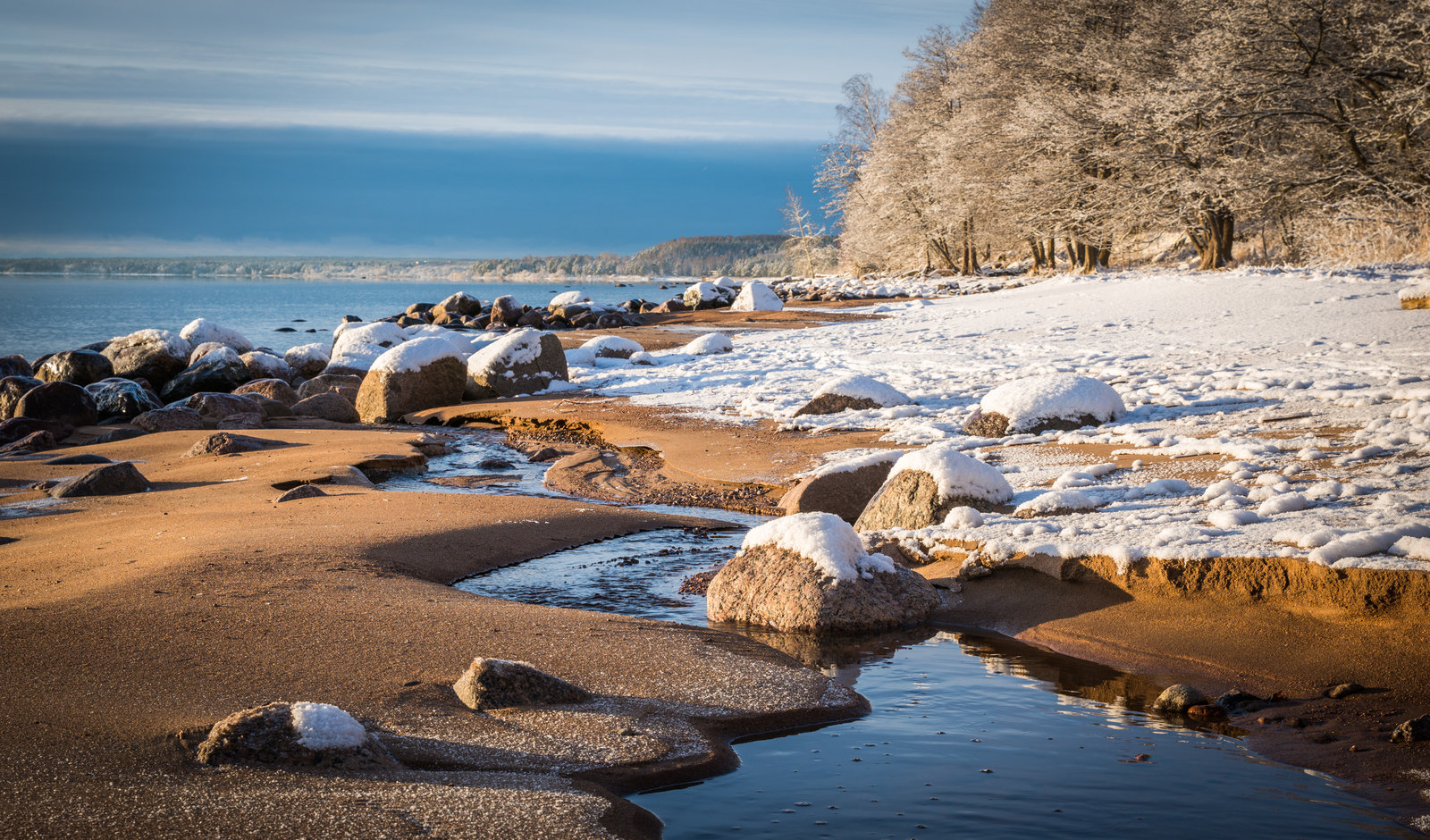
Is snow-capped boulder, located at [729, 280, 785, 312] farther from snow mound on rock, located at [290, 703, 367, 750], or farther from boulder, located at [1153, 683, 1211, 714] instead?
snow mound on rock, located at [290, 703, 367, 750]

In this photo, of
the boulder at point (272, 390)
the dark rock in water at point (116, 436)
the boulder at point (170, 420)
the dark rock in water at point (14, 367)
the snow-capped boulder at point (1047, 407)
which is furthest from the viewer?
the dark rock in water at point (14, 367)

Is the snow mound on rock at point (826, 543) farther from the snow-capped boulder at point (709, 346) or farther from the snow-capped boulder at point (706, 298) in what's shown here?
the snow-capped boulder at point (706, 298)

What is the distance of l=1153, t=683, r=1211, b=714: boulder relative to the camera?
15.1ft

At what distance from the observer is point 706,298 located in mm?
44625

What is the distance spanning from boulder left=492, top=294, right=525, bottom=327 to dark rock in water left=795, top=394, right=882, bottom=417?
24.2 metres

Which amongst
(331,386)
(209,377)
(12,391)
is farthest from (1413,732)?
(209,377)

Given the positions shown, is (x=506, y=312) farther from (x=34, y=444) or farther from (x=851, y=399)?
(x=851, y=399)

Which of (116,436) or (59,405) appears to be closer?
(116,436)

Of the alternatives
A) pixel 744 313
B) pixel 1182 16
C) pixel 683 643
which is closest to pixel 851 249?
pixel 744 313

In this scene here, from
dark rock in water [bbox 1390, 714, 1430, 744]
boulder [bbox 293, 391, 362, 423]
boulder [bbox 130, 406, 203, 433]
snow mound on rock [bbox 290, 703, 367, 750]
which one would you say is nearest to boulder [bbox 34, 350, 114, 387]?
boulder [bbox 130, 406, 203, 433]

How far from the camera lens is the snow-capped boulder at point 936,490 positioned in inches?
279

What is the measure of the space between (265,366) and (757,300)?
22.0 m

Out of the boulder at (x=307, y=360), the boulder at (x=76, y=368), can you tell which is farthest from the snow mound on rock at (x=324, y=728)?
the boulder at (x=307, y=360)

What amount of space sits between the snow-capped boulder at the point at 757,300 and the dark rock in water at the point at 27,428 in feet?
88.1
